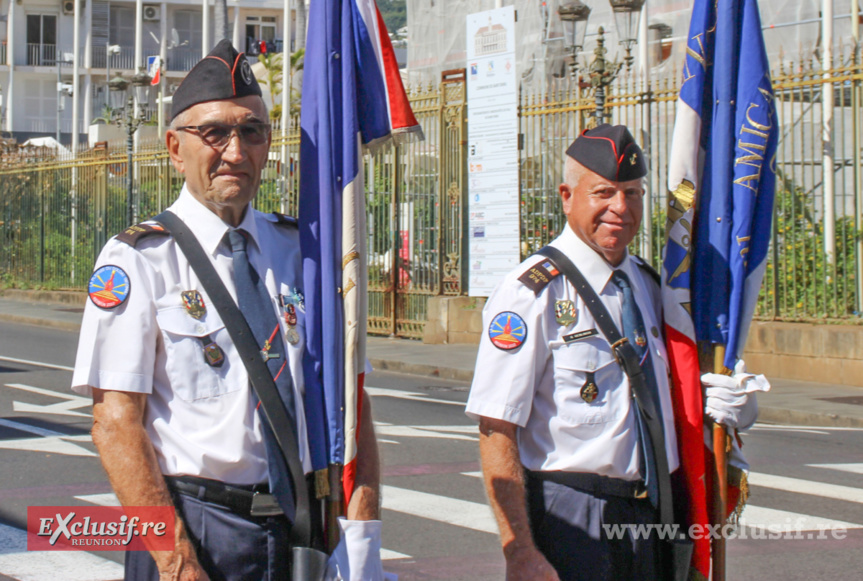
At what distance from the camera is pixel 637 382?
3135 millimetres

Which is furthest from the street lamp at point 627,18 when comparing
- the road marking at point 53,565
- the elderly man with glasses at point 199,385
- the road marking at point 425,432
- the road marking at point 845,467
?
the elderly man with glasses at point 199,385

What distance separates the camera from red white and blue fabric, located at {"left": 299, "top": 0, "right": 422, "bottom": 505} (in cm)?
288

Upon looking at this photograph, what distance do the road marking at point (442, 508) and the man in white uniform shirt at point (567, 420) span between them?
121 inches

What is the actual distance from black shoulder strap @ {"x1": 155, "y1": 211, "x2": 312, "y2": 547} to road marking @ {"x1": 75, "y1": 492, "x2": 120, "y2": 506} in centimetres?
420

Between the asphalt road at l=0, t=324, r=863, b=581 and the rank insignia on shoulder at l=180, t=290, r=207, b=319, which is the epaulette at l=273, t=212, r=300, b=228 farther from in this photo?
the asphalt road at l=0, t=324, r=863, b=581

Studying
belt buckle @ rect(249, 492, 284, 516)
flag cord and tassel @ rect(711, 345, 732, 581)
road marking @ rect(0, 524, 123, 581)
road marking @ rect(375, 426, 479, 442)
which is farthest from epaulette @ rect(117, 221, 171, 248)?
road marking @ rect(375, 426, 479, 442)

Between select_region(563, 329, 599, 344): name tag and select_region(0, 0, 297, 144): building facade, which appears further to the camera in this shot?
select_region(0, 0, 297, 144): building facade

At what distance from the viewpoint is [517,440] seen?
3191mm

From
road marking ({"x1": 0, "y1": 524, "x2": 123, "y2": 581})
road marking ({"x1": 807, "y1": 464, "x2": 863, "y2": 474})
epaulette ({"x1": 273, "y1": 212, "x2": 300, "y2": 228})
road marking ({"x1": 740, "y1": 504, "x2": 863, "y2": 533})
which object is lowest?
road marking ({"x1": 0, "y1": 524, "x2": 123, "y2": 581})

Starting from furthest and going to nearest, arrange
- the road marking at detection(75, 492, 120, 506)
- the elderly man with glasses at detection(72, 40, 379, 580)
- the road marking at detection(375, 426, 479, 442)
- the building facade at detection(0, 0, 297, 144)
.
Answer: the building facade at detection(0, 0, 297, 144)
the road marking at detection(375, 426, 479, 442)
the road marking at detection(75, 492, 120, 506)
the elderly man with glasses at detection(72, 40, 379, 580)

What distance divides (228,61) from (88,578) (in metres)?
3.16

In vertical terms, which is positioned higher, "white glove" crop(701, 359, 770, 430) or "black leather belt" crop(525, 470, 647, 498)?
"white glove" crop(701, 359, 770, 430)

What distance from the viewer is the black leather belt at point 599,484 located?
122 inches

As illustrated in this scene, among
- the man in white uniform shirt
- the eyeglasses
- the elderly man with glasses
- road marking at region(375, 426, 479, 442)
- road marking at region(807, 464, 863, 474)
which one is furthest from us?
road marking at region(375, 426, 479, 442)
